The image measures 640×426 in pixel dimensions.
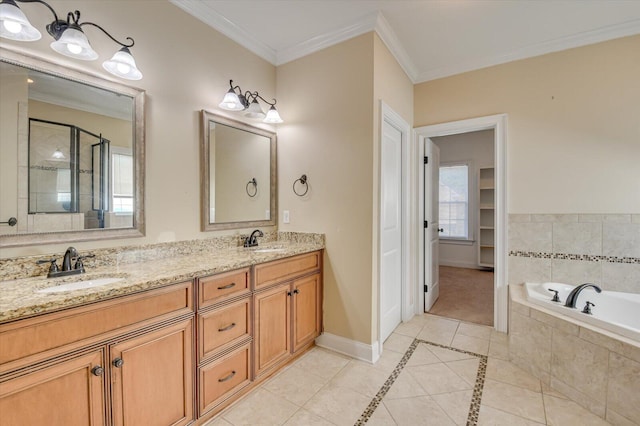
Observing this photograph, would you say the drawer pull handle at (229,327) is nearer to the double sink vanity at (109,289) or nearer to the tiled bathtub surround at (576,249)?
the double sink vanity at (109,289)

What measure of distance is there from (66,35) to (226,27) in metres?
1.26

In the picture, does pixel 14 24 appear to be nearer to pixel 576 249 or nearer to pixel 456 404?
pixel 456 404

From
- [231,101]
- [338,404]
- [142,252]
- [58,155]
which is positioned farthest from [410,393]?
[58,155]

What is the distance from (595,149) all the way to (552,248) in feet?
3.08

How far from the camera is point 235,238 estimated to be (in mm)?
2527

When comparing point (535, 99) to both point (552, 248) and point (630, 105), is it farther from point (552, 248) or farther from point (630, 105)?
point (552, 248)

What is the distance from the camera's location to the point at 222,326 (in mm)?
1772

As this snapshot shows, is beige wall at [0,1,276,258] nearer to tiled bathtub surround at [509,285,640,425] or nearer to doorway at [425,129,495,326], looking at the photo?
tiled bathtub surround at [509,285,640,425]

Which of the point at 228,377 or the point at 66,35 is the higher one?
the point at 66,35

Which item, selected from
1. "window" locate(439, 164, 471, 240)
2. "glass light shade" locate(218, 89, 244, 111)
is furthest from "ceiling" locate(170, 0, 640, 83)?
"window" locate(439, 164, 471, 240)

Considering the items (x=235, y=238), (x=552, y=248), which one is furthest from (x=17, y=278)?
(x=552, y=248)

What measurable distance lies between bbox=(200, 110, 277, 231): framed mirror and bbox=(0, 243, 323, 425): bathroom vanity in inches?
14.4

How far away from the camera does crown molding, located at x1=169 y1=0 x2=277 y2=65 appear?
2143 millimetres

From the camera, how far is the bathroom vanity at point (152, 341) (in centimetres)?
108
